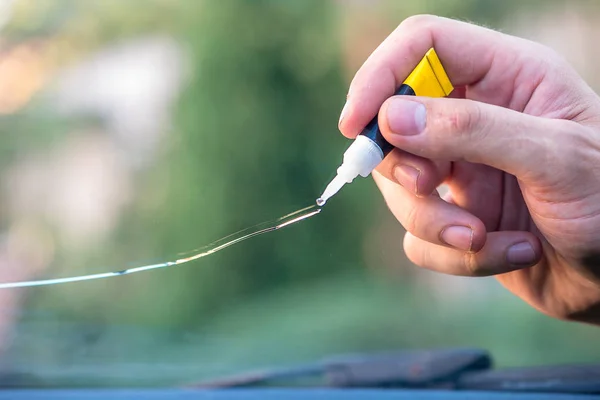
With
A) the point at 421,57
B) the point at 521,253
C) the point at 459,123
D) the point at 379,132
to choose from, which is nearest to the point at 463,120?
the point at 459,123

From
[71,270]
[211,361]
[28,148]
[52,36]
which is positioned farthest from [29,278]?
[52,36]

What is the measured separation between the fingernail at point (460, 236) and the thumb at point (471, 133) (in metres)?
0.19

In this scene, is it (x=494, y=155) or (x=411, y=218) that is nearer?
(x=494, y=155)

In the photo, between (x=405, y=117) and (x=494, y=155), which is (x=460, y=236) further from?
(x=405, y=117)

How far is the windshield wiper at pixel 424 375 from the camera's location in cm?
156

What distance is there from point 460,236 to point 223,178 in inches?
38.8

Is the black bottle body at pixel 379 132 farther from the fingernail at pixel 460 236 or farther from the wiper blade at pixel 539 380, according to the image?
the wiper blade at pixel 539 380

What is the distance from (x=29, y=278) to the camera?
195 cm

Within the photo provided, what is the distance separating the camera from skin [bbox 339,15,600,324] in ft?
3.98

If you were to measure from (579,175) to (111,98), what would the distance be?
4.87 ft

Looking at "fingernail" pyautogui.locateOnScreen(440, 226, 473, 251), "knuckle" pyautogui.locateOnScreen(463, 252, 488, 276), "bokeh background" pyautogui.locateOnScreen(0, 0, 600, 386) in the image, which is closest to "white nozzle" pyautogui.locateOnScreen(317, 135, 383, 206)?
"fingernail" pyautogui.locateOnScreen(440, 226, 473, 251)

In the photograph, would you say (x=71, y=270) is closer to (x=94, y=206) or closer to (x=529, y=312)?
(x=94, y=206)

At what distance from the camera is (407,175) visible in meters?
1.37

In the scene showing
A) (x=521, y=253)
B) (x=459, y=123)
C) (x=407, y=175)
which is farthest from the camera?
(x=521, y=253)
